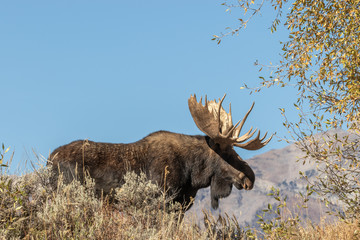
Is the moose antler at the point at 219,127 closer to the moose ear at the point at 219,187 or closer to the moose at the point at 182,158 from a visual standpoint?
the moose at the point at 182,158

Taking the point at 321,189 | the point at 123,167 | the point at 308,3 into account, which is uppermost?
the point at 308,3

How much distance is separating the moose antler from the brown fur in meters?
0.22

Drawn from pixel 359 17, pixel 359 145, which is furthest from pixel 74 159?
pixel 359 17

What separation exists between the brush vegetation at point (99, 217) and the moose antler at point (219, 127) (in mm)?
1924

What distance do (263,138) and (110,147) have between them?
352 cm

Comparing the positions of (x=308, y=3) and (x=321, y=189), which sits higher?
(x=308, y=3)

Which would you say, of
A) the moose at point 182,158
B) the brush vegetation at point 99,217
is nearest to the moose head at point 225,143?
the moose at point 182,158

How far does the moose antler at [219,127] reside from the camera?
35.0 ft

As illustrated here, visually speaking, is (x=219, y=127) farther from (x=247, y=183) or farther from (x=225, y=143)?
(x=247, y=183)

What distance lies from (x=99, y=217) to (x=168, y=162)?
3.11 metres

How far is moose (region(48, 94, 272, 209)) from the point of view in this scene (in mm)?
9578

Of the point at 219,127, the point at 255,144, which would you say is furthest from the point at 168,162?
the point at 255,144

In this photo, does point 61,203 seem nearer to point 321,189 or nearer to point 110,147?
point 110,147

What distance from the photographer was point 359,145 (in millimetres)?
10125
